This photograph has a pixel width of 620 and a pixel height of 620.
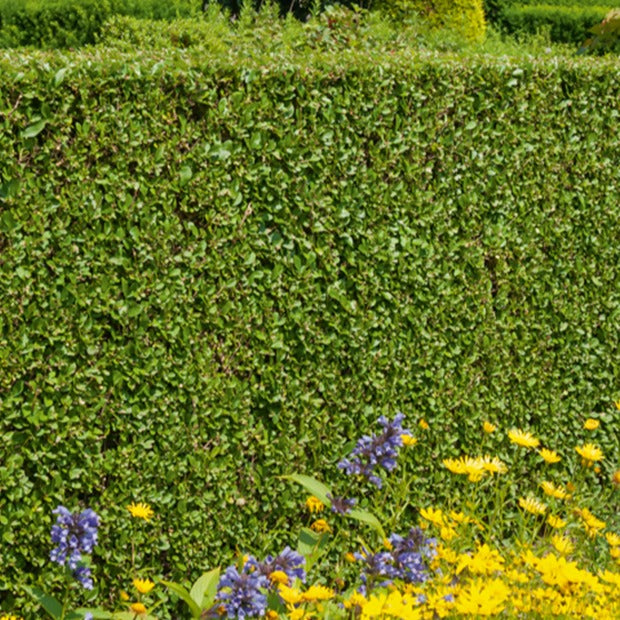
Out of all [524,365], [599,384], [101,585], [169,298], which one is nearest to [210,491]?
[101,585]

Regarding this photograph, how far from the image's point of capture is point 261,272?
4.27 m

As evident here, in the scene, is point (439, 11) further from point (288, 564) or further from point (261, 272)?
point (288, 564)

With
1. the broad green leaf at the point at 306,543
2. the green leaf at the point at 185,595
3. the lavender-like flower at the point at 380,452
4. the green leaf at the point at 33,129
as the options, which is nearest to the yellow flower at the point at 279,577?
the lavender-like flower at the point at 380,452

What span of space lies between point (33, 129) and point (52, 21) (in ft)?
29.0

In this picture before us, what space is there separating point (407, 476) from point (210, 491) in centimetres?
107

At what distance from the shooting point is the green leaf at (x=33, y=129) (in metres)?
3.63

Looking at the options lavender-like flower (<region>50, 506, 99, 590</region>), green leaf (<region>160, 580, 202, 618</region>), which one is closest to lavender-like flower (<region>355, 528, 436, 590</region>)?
green leaf (<region>160, 580, 202, 618</region>)

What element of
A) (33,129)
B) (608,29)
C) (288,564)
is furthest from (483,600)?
(608,29)

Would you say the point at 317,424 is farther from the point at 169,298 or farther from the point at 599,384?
the point at 599,384

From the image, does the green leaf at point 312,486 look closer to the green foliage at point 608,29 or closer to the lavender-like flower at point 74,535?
the lavender-like flower at point 74,535

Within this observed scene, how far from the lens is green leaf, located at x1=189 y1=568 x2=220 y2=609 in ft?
12.4

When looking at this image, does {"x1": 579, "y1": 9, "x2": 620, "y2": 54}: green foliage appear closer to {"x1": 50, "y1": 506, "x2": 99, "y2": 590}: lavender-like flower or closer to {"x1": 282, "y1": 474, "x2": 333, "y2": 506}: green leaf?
{"x1": 282, "y1": 474, "x2": 333, "y2": 506}: green leaf

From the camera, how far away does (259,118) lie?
422cm

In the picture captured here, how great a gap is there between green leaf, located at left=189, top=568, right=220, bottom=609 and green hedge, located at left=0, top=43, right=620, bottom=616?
1.04 ft
